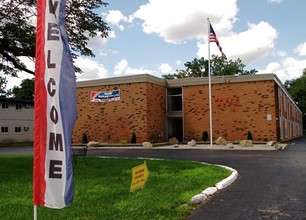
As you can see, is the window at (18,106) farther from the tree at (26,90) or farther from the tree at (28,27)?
the tree at (28,27)

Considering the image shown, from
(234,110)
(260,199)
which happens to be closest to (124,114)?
(234,110)

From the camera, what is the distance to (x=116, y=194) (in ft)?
27.3

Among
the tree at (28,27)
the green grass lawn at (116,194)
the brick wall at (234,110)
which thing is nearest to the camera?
the green grass lawn at (116,194)

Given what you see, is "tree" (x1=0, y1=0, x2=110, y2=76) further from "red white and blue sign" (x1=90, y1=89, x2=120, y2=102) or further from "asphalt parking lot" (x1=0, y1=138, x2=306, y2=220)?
"red white and blue sign" (x1=90, y1=89, x2=120, y2=102)

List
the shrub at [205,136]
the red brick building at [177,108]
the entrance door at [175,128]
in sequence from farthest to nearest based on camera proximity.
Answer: the entrance door at [175,128], the shrub at [205,136], the red brick building at [177,108]

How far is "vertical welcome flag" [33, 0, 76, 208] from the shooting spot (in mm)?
4648

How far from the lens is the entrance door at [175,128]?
35.5 m

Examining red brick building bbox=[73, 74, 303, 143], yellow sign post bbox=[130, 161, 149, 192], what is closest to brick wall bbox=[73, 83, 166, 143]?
red brick building bbox=[73, 74, 303, 143]

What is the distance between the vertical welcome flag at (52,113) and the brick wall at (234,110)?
90.2 ft

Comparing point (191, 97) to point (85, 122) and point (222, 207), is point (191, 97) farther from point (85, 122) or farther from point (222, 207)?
point (222, 207)

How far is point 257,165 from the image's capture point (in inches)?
579

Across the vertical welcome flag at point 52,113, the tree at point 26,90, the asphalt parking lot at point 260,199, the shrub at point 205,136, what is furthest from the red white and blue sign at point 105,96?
the tree at point 26,90

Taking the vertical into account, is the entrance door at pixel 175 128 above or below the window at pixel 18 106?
below

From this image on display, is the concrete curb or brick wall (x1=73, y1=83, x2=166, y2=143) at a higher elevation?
brick wall (x1=73, y1=83, x2=166, y2=143)
